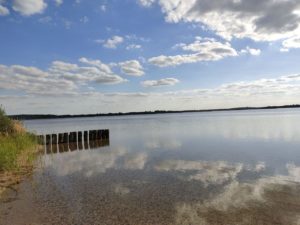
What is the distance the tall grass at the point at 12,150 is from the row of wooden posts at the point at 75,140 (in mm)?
3098

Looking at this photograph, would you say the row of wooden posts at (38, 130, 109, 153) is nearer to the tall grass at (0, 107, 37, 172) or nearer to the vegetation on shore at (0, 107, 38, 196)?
the tall grass at (0, 107, 37, 172)

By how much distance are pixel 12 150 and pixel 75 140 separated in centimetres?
1803

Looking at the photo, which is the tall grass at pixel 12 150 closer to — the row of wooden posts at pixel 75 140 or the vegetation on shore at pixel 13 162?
the vegetation on shore at pixel 13 162

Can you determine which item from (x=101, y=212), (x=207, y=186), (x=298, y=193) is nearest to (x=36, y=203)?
(x=101, y=212)

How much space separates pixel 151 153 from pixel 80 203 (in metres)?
12.5

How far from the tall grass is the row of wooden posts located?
10.2 ft

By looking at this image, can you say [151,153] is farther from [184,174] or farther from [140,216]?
[140,216]

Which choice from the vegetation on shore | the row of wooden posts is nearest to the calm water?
the vegetation on shore

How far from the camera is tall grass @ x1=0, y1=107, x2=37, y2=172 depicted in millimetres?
14523

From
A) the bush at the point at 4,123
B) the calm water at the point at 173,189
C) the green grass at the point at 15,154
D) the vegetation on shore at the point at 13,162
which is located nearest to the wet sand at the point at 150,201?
the calm water at the point at 173,189

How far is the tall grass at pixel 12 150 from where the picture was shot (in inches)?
572

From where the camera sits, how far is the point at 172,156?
68.5 feet

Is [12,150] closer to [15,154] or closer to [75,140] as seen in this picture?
[15,154]

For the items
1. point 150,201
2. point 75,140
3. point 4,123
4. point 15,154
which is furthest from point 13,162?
point 75,140
